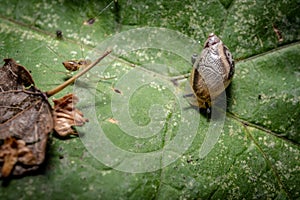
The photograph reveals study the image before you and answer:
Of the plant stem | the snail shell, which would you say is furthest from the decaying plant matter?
the snail shell

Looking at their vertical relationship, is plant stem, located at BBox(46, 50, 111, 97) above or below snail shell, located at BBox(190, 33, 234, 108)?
above

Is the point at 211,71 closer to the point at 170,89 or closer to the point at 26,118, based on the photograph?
the point at 170,89

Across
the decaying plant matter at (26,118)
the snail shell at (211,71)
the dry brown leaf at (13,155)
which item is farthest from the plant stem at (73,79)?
the snail shell at (211,71)

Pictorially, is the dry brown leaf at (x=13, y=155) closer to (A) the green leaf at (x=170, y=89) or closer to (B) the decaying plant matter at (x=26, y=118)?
(B) the decaying plant matter at (x=26, y=118)

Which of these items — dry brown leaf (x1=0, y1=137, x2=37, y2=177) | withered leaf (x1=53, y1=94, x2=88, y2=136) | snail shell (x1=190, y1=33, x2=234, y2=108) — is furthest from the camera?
snail shell (x1=190, y1=33, x2=234, y2=108)

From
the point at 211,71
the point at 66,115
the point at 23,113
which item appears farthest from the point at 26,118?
the point at 211,71

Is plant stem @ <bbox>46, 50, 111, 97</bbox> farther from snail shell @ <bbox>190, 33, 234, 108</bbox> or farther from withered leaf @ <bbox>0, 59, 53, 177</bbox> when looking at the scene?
snail shell @ <bbox>190, 33, 234, 108</bbox>

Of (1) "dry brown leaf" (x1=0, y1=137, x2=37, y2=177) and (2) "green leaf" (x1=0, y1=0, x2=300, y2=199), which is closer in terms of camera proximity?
(1) "dry brown leaf" (x1=0, y1=137, x2=37, y2=177)

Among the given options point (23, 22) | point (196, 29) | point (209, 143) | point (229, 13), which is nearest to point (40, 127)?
point (23, 22)
